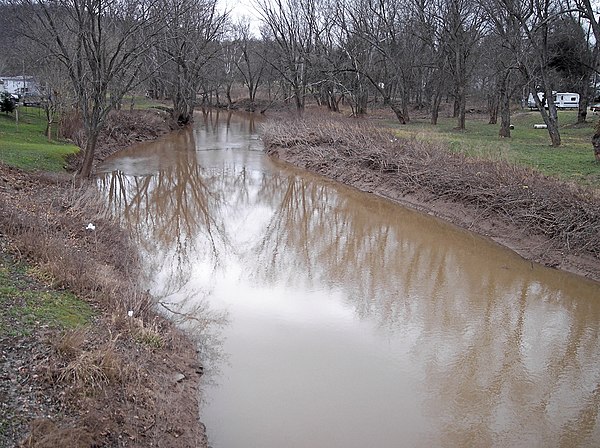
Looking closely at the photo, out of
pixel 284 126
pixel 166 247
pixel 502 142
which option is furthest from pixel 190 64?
pixel 166 247

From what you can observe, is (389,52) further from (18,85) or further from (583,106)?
(18,85)

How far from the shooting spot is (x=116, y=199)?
17.0 meters

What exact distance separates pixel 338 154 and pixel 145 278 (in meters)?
12.9

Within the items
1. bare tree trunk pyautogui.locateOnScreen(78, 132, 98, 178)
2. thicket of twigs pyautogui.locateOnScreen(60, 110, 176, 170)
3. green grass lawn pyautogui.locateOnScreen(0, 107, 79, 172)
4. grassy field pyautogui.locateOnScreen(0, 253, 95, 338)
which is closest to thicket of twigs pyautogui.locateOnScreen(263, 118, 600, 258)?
thicket of twigs pyautogui.locateOnScreen(60, 110, 176, 170)

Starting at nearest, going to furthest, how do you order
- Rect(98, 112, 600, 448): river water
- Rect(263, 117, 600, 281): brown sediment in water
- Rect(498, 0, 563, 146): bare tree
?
Rect(98, 112, 600, 448): river water → Rect(263, 117, 600, 281): brown sediment in water → Rect(498, 0, 563, 146): bare tree

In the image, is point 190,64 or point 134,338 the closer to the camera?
point 134,338

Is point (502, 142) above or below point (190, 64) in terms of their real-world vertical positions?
below

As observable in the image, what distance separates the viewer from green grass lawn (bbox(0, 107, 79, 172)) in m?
16.7

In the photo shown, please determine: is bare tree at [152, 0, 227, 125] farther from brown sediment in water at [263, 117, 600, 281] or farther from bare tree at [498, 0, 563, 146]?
bare tree at [498, 0, 563, 146]

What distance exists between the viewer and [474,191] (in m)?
15.1

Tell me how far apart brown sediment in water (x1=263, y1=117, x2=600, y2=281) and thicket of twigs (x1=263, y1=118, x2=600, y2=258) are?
0.02 m

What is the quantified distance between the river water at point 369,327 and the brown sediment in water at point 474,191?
1.67 ft

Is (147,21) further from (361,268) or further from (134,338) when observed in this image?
(134,338)

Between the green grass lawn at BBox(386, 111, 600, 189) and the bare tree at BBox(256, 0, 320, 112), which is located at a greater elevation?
the bare tree at BBox(256, 0, 320, 112)
